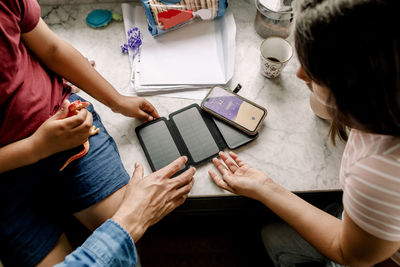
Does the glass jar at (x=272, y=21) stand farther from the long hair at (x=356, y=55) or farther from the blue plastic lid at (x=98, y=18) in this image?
the blue plastic lid at (x=98, y=18)

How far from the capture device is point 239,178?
0.70 m

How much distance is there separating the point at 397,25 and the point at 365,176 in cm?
24

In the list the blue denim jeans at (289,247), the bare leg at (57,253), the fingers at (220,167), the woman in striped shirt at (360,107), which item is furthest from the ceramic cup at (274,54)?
the bare leg at (57,253)

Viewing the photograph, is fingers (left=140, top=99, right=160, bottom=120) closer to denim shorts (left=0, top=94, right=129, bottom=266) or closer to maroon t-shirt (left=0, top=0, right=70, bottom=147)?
denim shorts (left=0, top=94, right=129, bottom=266)

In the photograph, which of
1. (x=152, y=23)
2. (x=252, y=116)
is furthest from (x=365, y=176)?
(x=152, y=23)

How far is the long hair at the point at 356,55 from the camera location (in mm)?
378

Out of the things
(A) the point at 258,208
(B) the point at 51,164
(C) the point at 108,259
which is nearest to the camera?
(C) the point at 108,259

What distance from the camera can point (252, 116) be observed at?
78 centimetres

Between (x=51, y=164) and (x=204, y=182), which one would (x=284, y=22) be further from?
(x=51, y=164)

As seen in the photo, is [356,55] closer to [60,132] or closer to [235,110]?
[235,110]

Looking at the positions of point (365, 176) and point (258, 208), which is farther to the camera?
point (258, 208)

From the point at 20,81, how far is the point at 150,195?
1.31 ft

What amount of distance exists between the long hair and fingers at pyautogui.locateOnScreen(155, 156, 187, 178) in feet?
1.24

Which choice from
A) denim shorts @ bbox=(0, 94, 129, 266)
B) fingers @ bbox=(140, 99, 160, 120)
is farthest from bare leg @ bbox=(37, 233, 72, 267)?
fingers @ bbox=(140, 99, 160, 120)
